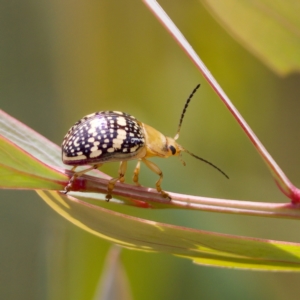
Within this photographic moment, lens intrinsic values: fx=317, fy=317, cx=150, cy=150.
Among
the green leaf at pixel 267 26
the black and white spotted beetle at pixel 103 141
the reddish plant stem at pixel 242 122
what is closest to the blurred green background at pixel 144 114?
the black and white spotted beetle at pixel 103 141

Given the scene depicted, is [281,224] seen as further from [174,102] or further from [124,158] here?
[124,158]

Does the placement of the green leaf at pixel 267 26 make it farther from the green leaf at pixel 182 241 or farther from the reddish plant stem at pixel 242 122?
the green leaf at pixel 182 241

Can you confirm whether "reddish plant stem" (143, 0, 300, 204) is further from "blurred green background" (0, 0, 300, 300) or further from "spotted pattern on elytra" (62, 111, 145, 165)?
"blurred green background" (0, 0, 300, 300)

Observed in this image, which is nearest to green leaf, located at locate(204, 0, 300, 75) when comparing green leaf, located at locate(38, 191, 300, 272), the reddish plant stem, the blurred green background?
the reddish plant stem

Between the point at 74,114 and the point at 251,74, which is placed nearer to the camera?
the point at 251,74

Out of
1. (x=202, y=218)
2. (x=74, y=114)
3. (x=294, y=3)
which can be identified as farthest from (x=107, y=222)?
(x=74, y=114)

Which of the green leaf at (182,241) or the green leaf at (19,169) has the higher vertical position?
the green leaf at (19,169)
